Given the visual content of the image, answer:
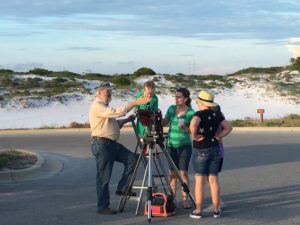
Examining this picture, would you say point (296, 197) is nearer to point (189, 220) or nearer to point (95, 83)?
point (189, 220)

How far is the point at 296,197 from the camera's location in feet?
34.1

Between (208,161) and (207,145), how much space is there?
22cm

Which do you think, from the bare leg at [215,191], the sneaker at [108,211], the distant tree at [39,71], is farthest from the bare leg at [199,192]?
the distant tree at [39,71]

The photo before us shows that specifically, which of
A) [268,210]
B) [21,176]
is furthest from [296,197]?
[21,176]

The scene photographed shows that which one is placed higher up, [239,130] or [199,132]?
[199,132]

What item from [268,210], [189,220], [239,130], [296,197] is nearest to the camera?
[189,220]

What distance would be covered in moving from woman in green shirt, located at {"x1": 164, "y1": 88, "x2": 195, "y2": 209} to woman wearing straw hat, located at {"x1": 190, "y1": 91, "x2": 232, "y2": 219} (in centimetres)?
60

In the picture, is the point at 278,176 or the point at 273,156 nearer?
the point at 278,176

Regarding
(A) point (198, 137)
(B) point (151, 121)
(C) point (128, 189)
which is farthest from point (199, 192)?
(B) point (151, 121)

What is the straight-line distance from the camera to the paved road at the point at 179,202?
886 centimetres

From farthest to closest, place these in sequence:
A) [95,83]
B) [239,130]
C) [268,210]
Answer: [95,83] < [239,130] < [268,210]

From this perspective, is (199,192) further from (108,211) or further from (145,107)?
(145,107)

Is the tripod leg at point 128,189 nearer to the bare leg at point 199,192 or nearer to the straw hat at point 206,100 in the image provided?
the bare leg at point 199,192

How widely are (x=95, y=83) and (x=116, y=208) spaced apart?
3964cm
